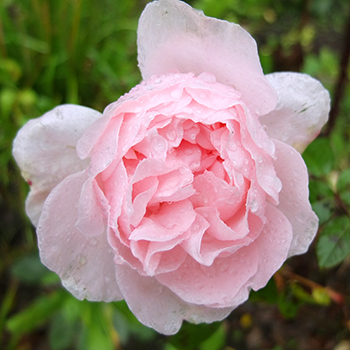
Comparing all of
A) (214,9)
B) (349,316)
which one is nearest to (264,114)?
(349,316)

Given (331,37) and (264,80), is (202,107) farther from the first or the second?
(331,37)

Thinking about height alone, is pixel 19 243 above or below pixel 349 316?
below

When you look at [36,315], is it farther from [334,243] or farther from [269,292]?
[334,243]

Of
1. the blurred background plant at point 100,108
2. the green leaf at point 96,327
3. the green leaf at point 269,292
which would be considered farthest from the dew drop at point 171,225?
the green leaf at point 96,327

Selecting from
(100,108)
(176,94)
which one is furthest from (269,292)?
(100,108)

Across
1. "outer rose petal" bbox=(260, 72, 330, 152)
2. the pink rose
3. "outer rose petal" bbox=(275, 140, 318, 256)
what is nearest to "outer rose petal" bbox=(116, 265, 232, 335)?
the pink rose

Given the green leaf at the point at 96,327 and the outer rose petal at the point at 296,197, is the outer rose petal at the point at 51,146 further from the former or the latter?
the green leaf at the point at 96,327

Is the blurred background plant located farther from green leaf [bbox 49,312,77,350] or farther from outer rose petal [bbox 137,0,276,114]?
outer rose petal [bbox 137,0,276,114]
